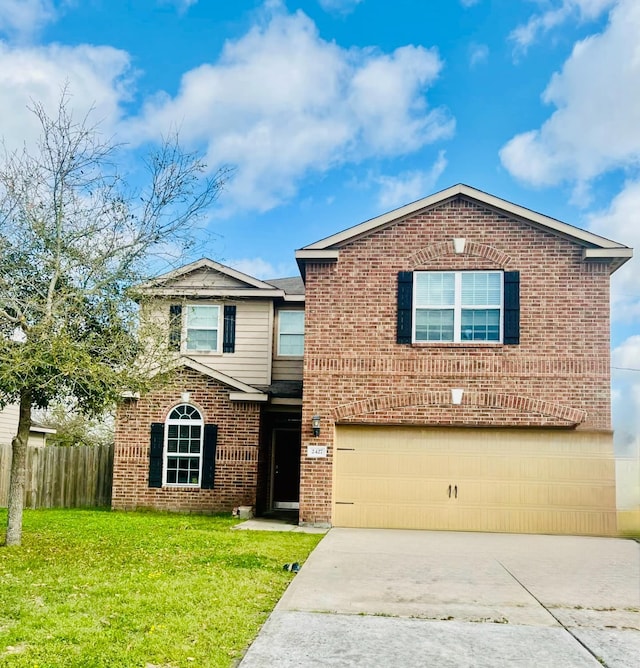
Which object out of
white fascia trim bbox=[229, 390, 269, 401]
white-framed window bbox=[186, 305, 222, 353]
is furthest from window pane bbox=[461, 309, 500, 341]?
white-framed window bbox=[186, 305, 222, 353]

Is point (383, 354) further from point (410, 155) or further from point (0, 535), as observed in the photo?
point (0, 535)

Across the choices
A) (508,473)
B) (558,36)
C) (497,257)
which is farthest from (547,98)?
(508,473)

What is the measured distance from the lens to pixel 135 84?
13492 mm

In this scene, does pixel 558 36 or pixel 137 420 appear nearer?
pixel 558 36

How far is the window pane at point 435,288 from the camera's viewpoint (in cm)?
1509

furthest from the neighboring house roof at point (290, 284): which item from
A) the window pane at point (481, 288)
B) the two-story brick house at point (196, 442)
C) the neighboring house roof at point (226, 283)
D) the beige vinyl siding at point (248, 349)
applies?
the window pane at point (481, 288)

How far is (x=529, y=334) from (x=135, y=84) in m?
8.65

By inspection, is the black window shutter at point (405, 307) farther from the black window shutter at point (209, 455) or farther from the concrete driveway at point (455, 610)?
the black window shutter at point (209, 455)

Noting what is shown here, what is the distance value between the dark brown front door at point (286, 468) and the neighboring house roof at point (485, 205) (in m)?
5.09

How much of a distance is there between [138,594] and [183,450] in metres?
9.64

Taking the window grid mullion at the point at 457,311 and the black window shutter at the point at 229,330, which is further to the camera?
the black window shutter at the point at 229,330

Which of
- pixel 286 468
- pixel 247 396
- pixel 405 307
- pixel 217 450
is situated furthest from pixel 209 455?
pixel 405 307

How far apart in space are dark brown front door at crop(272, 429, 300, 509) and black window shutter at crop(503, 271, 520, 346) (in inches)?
249

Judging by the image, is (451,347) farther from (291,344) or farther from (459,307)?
(291,344)
